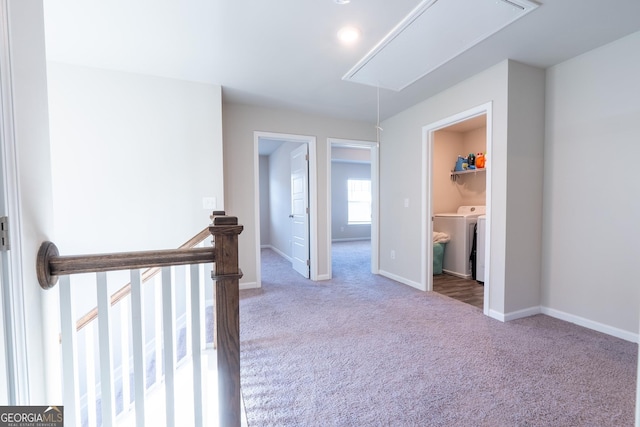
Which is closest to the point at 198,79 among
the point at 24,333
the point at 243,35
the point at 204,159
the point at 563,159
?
the point at 204,159

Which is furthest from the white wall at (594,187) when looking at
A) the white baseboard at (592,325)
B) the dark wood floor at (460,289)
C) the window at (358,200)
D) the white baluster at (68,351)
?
the window at (358,200)

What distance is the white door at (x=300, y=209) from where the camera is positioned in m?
3.95

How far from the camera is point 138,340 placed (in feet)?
3.34

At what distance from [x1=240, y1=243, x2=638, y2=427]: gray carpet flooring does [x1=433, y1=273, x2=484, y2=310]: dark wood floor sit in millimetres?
318

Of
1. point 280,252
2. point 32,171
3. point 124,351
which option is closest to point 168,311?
point 32,171

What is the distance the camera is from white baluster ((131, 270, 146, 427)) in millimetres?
989

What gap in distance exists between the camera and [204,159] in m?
2.85

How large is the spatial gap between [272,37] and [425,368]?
8.66 ft

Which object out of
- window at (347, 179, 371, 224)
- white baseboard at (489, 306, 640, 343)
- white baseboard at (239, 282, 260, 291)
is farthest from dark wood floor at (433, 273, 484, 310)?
window at (347, 179, 371, 224)

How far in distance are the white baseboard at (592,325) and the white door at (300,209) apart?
110 inches

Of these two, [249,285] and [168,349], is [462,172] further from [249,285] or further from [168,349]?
[168,349]

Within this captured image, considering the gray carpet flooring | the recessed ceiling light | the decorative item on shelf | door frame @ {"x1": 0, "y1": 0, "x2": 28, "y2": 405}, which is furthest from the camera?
the decorative item on shelf

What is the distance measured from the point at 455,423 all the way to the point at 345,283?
2.42 metres

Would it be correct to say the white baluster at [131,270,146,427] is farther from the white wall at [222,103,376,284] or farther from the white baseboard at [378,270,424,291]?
the white baseboard at [378,270,424,291]
